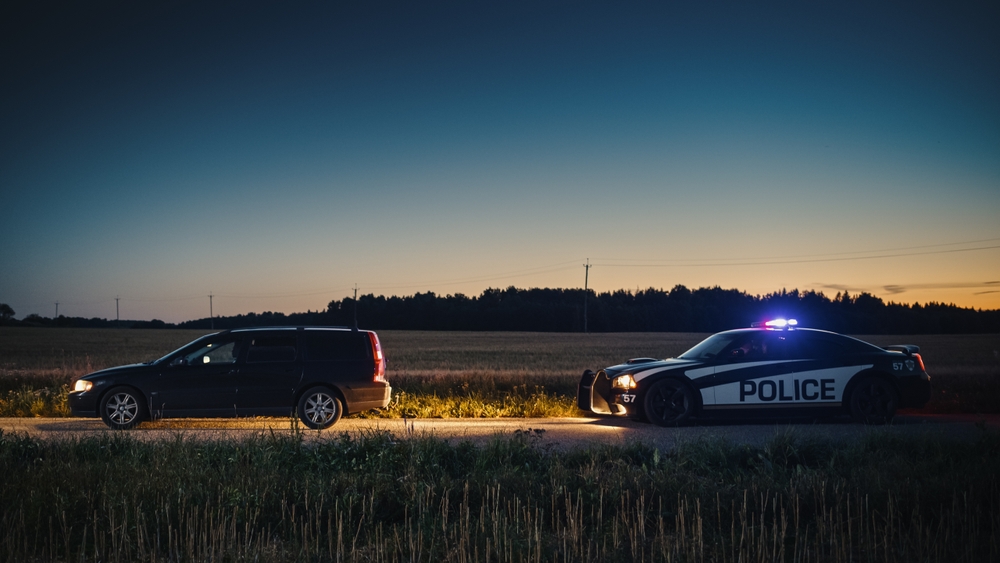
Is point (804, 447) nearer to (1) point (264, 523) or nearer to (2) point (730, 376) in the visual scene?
(2) point (730, 376)

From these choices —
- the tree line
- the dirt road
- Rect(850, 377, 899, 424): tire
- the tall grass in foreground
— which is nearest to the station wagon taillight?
the dirt road

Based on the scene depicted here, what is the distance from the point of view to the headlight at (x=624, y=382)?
1186cm

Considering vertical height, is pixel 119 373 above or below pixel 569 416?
above

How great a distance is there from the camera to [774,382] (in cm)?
1184

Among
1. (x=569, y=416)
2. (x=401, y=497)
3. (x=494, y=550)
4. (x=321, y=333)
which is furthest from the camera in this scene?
(x=569, y=416)

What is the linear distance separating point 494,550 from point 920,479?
4.28 m

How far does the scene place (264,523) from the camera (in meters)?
5.95

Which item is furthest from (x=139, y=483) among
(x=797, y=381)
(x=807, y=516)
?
(x=797, y=381)

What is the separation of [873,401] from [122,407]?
38.3 ft

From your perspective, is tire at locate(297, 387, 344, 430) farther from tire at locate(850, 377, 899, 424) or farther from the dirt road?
tire at locate(850, 377, 899, 424)

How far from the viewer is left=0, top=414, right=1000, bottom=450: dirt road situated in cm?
975

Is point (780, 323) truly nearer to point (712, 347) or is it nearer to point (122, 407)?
point (712, 347)

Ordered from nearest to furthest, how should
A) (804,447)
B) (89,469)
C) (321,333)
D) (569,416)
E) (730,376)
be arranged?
1. (89,469)
2. (804,447)
3. (730,376)
4. (321,333)
5. (569,416)

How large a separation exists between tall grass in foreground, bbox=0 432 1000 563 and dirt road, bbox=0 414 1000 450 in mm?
1232
